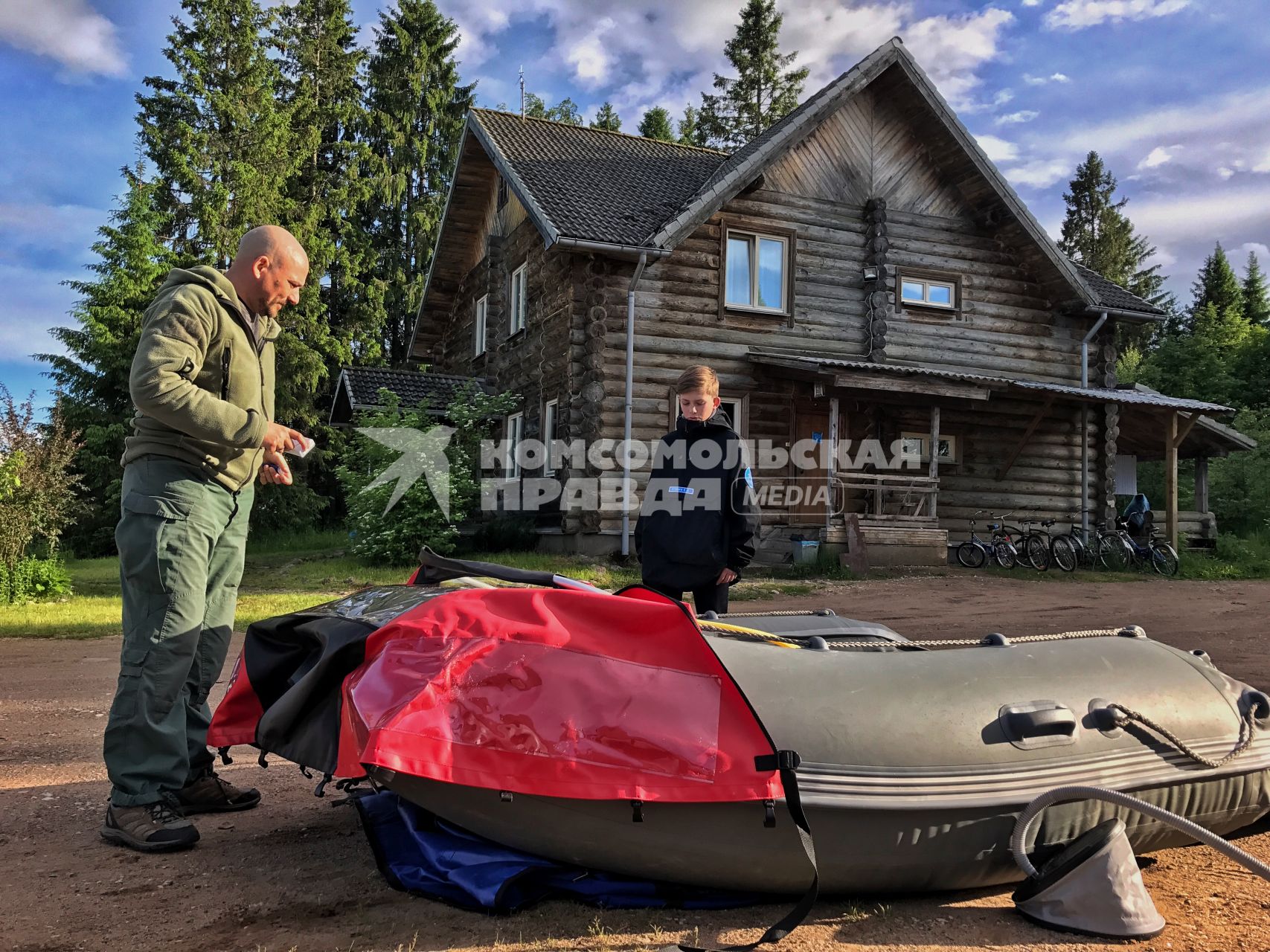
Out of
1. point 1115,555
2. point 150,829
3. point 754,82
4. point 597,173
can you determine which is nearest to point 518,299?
point 597,173

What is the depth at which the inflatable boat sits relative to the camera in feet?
7.57

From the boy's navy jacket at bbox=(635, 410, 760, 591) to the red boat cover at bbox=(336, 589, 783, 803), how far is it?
1.63m

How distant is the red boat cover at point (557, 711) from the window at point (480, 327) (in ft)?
54.1

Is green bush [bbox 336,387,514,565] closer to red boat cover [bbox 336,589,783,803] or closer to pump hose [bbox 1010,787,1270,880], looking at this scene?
red boat cover [bbox 336,589,783,803]

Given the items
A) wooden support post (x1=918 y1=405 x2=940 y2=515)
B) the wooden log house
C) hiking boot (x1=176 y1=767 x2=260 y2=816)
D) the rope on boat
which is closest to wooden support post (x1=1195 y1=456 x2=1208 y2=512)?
the wooden log house

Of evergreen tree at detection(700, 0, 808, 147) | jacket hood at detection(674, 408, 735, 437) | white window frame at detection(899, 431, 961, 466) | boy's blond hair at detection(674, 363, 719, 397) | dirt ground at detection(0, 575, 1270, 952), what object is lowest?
dirt ground at detection(0, 575, 1270, 952)

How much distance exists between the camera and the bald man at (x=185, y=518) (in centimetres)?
295

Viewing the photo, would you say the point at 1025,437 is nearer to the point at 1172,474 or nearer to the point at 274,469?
the point at 1172,474

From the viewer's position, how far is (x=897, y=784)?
2420 mm

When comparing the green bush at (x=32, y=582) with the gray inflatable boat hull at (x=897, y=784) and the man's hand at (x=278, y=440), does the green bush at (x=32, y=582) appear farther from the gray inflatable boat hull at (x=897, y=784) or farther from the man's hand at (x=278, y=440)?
the gray inflatable boat hull at (x=897, y=784)

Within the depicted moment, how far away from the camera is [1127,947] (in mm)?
2316

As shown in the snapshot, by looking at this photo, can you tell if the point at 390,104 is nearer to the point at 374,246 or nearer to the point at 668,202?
the point at 374,246

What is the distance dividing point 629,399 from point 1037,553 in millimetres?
7383

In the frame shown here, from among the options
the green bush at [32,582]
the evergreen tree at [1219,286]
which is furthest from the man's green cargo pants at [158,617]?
the evergreen tree at [1219,286]
